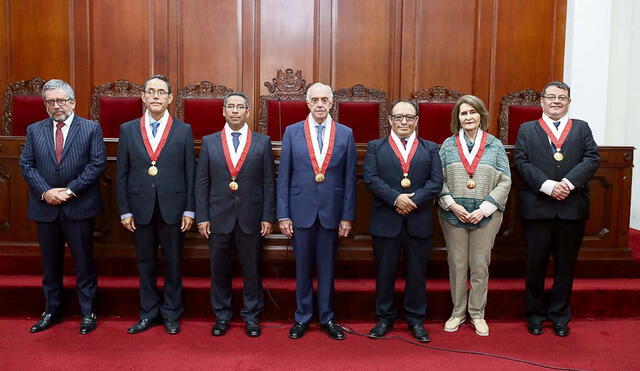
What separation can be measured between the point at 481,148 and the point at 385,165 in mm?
564

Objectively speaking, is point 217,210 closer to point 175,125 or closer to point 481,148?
point 175,125

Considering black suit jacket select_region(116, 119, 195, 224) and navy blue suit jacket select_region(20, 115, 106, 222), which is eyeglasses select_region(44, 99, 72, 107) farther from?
black suit jacket select_region(116, 119, 195, 224)

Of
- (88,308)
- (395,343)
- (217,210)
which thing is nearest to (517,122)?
(395,343)

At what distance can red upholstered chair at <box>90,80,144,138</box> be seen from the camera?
5078 millimetres

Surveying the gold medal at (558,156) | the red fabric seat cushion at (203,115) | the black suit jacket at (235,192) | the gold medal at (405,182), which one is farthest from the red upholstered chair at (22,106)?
the gold medal at (558,156)

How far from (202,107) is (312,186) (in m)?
2.72

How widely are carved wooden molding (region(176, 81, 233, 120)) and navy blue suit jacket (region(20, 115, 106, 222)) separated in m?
2.32

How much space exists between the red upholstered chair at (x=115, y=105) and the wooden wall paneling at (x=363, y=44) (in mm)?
2059

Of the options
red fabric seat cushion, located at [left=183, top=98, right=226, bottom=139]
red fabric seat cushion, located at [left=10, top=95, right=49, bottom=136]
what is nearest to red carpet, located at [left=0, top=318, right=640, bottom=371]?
red fabric seat cushion, located at [left=183, top=98, right=226, bottom=139]

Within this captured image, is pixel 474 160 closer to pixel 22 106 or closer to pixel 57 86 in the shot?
pixel 57 86

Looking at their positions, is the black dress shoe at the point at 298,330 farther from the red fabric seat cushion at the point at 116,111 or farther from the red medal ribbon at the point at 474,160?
the red fabric seat cushion at the point at 116,111

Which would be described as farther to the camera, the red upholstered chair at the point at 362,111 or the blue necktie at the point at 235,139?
the red upholstered chair at the point at 362,111

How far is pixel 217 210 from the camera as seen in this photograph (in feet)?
9.20

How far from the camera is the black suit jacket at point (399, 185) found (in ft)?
9.14
